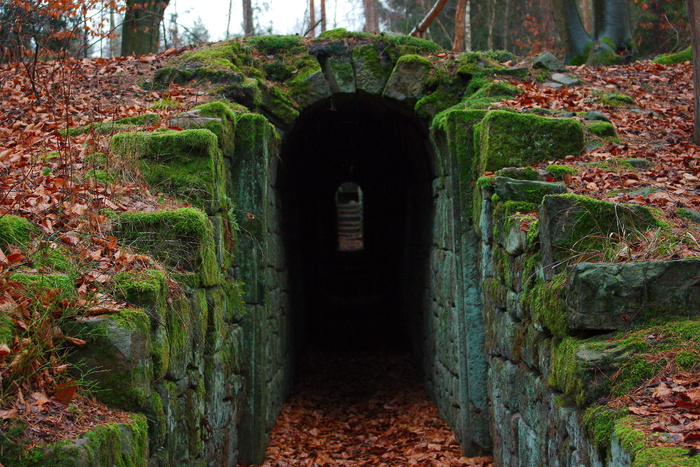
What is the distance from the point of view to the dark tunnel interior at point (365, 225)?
29.6 ft

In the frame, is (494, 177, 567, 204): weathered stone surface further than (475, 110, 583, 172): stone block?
No

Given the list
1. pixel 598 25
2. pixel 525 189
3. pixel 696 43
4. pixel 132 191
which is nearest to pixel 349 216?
pixel 598 25

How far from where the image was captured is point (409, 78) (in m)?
8.04

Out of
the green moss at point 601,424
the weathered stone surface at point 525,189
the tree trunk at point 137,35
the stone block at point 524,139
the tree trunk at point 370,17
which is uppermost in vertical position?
the tree trunk at point 370,17

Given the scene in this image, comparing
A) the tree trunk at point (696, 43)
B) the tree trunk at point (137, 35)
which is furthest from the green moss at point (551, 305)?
the tree trunk at point (137, 35)

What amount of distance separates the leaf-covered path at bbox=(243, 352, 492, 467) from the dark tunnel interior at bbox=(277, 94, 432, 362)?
0.70 metres

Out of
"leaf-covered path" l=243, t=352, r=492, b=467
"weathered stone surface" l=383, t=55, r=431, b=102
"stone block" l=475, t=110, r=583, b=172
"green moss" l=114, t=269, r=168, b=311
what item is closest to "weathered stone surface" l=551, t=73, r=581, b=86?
"weathered stone surface" l=383, t=55, r=431, b=102

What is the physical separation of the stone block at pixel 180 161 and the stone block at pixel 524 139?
94.5 inches

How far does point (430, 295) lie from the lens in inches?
323

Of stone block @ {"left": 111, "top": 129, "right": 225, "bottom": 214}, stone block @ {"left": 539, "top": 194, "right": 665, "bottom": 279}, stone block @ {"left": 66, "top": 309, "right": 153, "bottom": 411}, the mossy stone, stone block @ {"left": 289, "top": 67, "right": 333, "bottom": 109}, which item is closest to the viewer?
stone block @ {"left": 66, "top": 309, "right": 153, "bottom": 411}

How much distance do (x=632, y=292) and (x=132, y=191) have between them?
3.40 m

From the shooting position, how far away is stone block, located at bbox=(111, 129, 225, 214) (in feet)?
15.9

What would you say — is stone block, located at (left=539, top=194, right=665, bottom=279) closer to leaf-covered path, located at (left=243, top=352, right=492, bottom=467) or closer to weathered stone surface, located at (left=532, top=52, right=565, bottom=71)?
leaf-covered path, located at (left=243, top=352, right=492, bottom=467)

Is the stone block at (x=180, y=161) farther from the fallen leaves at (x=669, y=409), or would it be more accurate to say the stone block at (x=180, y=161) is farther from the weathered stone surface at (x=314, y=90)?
the fallen leaves at (x=669, y=409)
